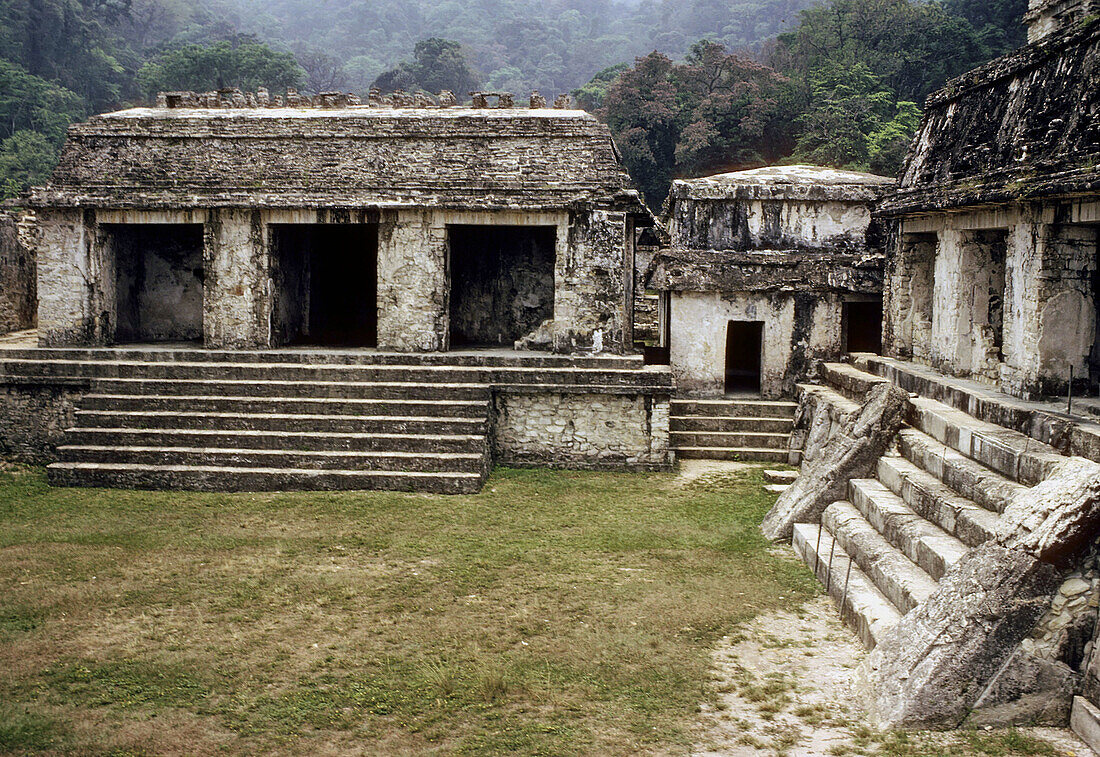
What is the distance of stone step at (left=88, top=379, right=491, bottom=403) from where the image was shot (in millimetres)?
10773

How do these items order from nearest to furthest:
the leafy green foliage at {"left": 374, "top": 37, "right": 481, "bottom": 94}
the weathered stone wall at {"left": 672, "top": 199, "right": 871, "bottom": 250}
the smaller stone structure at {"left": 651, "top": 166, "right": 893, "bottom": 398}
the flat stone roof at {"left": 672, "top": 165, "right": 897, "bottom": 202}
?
the smaller stone structure at {"left": 651, "top": 166, "right": 893, "bottom": 398}, the flat stone roof at {"left": 672, "top": 165, "right": 897, "bottom": 202}, the weathered stone wall at {"left": 672, "top": 199, "right": 871, "bottom": 250}, the leafy green foliage at {"left": 374, "top": 37, "right": 481, "bottom": 94}

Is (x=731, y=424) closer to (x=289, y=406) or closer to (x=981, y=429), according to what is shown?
(x=981, y=429)

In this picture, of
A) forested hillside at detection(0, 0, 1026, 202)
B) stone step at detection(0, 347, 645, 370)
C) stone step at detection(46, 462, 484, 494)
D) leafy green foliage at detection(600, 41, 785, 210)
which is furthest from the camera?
leafy green foliage at detection(600, 41, 785, 210)

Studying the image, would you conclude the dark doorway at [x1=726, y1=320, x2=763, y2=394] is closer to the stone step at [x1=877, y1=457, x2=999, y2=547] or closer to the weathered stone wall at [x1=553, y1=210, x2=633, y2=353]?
the weathered stone wall at [x1=553, y1=210, x2=633, y2=353]

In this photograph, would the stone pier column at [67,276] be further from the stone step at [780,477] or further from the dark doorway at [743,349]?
the dark doorway at [743,349]

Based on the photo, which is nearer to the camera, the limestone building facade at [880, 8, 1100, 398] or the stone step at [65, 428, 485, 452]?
the limestone building facade at [880, 8, 1100, 398]

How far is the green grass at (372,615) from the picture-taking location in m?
5.10

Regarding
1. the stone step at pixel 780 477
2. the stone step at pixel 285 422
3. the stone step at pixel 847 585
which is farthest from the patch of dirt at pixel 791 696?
the stone step at pixel 285 422

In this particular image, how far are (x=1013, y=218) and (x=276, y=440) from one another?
7.45m

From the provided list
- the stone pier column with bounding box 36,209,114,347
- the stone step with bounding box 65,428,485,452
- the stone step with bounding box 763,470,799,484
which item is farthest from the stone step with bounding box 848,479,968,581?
the stone pier column with bounding box 36,209,114,347

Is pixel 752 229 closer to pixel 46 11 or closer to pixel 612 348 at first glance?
pixel 612 348

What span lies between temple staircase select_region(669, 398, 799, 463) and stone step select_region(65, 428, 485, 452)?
9.15 ft

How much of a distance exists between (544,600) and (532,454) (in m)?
4.23

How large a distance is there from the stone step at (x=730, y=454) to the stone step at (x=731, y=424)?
1.23 ft
